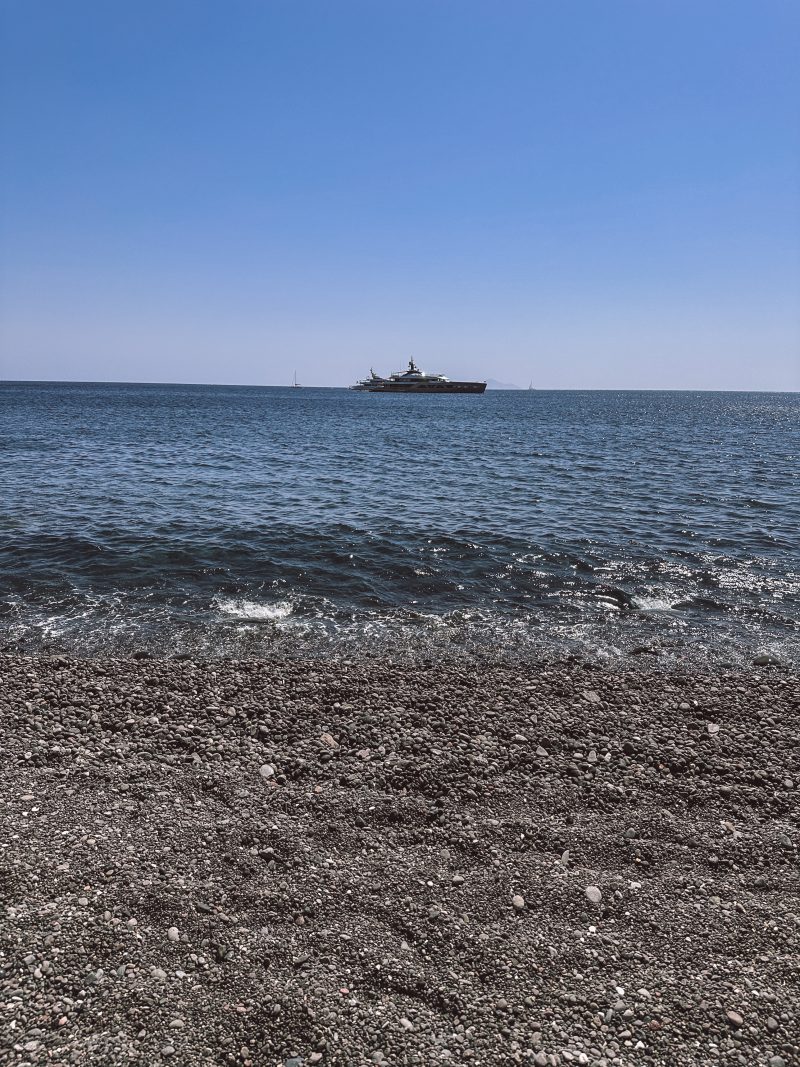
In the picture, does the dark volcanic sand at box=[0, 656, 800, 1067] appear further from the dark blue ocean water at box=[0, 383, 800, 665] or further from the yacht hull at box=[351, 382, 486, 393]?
the yacht hull at box=[351, 382, 486, 393]

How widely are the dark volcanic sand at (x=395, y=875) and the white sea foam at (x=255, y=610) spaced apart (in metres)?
3.70

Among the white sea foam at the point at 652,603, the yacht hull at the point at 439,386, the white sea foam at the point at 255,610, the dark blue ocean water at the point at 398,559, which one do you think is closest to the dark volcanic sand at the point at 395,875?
the dark blue ocean water at the point at 398,559

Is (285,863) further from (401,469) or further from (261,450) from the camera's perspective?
(261,450)

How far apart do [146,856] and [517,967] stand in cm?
414

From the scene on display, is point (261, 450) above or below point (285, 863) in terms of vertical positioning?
above

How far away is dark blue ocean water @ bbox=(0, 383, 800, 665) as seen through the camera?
12.8m

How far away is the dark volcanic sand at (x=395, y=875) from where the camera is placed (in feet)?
15.2

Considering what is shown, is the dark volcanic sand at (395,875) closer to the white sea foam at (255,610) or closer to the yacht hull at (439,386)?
the white sea foam at (255,610)

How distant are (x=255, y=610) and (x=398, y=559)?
557 cm

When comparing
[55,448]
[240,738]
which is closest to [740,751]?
[240,738]

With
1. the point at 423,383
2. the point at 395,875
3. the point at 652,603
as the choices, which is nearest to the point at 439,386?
the point at 423,383

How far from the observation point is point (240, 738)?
8.57 metres

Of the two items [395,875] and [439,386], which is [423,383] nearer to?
[439,386]

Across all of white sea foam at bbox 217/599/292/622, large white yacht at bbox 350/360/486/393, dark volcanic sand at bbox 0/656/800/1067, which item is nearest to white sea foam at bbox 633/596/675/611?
dark volcanic sand at bbox 0/656/800/1067
